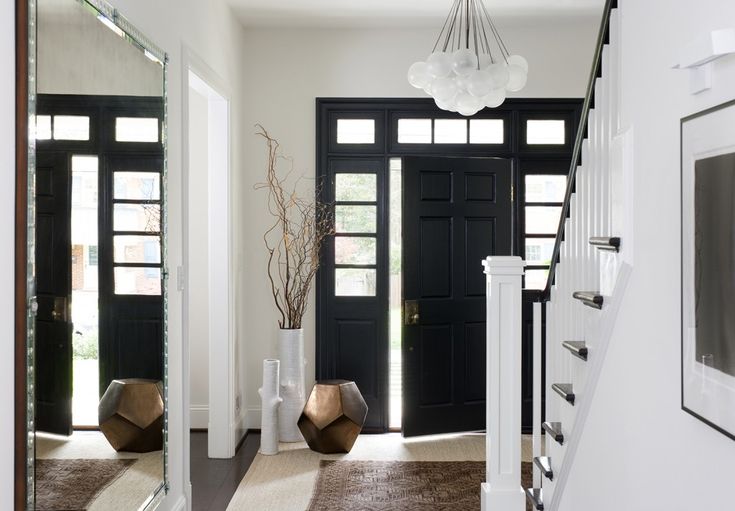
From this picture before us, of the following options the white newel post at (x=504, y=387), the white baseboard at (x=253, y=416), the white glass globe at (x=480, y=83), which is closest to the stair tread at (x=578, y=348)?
the white newel post at (x=504, y=387)

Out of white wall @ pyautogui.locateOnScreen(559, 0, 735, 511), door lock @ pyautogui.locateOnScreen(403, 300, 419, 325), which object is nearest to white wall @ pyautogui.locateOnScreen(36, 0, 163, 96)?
white wall @ pyautogui.locateOnScreen(559, 0, 735, 511)

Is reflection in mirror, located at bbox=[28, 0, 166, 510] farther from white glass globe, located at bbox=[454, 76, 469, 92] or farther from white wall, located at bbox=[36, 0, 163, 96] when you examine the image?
white glass globe, located at bbox=[454, 76, 469, 92]

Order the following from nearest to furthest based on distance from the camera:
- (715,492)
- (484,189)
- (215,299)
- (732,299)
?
(732,299)
(715,492)
(215,299)
(484,189)

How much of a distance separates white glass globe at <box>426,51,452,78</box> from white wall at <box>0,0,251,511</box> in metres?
1.29

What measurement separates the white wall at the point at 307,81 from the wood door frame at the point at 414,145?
62 millimetres

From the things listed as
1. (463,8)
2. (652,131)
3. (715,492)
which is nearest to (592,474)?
(715,492)

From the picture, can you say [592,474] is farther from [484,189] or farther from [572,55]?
[572,55]

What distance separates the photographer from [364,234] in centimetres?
570

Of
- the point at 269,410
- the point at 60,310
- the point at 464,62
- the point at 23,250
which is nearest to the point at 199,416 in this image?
the point at 269,410

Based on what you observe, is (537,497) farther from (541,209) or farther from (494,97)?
(541,209)

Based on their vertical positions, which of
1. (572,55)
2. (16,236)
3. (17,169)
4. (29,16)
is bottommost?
(16,236)

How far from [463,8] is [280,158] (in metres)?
1.70

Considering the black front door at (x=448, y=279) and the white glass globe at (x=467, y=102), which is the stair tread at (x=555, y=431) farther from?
the black front door at (x=448, y=279)

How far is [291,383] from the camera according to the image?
533 cm
